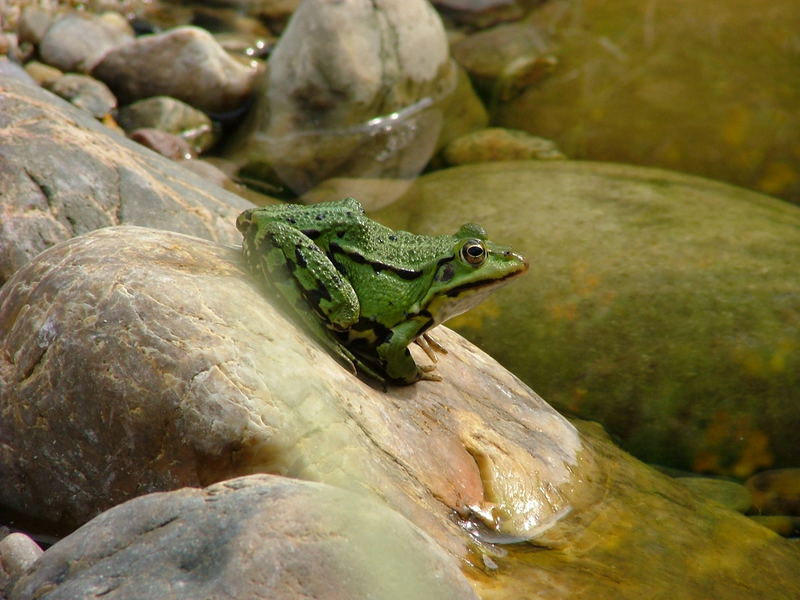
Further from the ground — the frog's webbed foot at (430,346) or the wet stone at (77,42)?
the frog's webbed foot at (430,346)

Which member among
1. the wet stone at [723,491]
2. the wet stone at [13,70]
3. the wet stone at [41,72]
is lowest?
the wet stone at [41,72]

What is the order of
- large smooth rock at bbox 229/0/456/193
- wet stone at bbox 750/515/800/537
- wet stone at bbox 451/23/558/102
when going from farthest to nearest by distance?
wet stone at bbox 451/23/558/102
large smooth rock at bbox 229/0/456/193
wet stone at bbox 750/515/800/537

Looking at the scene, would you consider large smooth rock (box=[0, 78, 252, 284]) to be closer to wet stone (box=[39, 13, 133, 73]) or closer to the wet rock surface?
the wet rock surface

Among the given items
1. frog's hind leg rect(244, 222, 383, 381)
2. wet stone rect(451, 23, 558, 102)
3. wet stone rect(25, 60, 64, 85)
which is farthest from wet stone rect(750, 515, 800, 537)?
wet stone rect(25, 60, 64, 85)

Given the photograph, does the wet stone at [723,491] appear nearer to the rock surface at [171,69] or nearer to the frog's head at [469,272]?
the frog's head at [469,272]

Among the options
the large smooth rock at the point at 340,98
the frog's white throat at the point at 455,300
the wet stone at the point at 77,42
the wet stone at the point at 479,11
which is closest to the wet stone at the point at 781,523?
the frog's white throat at the point at 455,300

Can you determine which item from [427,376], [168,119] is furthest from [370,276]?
[168,119]
